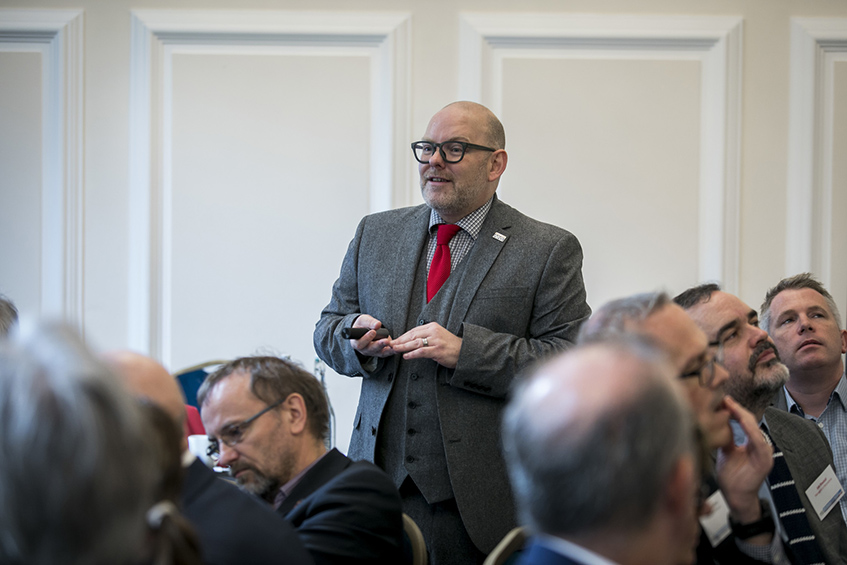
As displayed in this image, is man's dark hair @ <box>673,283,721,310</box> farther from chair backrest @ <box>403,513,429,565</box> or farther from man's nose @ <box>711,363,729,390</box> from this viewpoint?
chair backrest @ <box>403,513,429,565</box>

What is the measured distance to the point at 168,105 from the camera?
413 centimetres

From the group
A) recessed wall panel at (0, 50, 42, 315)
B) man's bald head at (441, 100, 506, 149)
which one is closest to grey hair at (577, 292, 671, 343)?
man's bald head at (441, 100, 506, 149)

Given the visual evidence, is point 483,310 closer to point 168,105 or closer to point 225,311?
point 225,311

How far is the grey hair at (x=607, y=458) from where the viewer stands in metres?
0.98

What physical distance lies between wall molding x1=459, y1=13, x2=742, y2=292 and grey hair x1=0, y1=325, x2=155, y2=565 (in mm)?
3384

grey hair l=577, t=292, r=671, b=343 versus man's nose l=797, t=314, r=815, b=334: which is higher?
grey hair l=577, t=292, r=671, b=343

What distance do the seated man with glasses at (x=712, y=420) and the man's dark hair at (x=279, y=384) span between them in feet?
2.62

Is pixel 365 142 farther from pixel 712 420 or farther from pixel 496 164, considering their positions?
pixel 712 420

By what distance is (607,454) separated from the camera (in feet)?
3.20

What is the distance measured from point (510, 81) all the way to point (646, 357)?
10.5ft

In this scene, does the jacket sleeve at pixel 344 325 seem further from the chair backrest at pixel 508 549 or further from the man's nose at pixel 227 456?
the chair backrest at pixel 508 549

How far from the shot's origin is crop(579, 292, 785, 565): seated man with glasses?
5.20ft

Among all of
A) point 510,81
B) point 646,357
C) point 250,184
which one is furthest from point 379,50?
point 646,357

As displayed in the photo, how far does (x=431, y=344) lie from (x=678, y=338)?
0.97m
